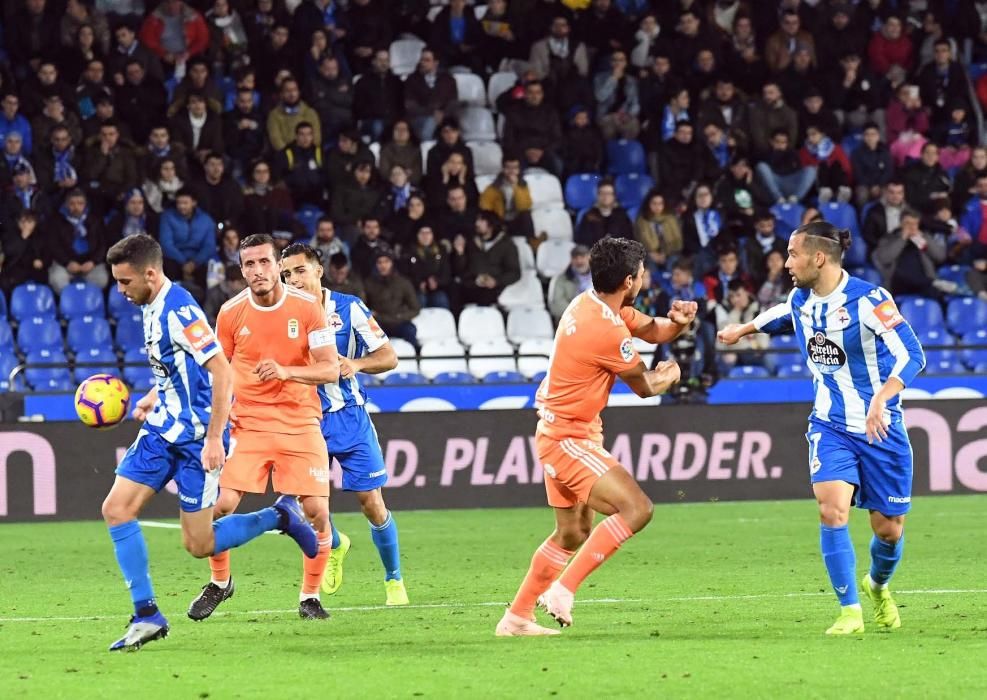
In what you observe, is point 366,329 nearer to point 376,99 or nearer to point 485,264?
point 485,264

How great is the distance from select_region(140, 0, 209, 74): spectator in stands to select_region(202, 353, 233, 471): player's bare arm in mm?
13718

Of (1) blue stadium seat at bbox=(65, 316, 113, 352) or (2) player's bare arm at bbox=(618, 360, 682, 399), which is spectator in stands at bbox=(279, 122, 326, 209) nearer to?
(1) blue stadium seat at bbox=(65, 316, 113, 352)

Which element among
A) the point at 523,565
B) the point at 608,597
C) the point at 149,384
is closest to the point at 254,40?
the point at 149,384

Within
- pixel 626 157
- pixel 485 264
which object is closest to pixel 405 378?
pixel 485 264

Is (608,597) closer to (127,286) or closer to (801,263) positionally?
(801,263)

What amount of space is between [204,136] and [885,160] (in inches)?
341

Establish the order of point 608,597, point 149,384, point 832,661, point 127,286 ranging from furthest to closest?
point 149,384 → point 608,597 → point 127,286 → point 832,661

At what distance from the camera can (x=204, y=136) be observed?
19.7 m

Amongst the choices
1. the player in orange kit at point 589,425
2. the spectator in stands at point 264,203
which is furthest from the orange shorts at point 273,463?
the spectator in stands at point 264,203

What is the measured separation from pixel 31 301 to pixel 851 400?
11911mm

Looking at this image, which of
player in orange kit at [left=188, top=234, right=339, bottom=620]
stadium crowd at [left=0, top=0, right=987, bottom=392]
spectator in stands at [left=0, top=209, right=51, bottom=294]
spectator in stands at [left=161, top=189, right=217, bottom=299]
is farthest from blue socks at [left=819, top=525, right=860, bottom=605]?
spectator in stands at [left=0, top=209, right=51, bottom=294]

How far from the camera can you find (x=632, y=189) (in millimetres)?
21078

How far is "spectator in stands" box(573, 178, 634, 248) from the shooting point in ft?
64.8

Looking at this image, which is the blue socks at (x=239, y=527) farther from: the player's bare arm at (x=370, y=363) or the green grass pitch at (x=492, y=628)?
the player's bare arm at (x=370, y=363)
